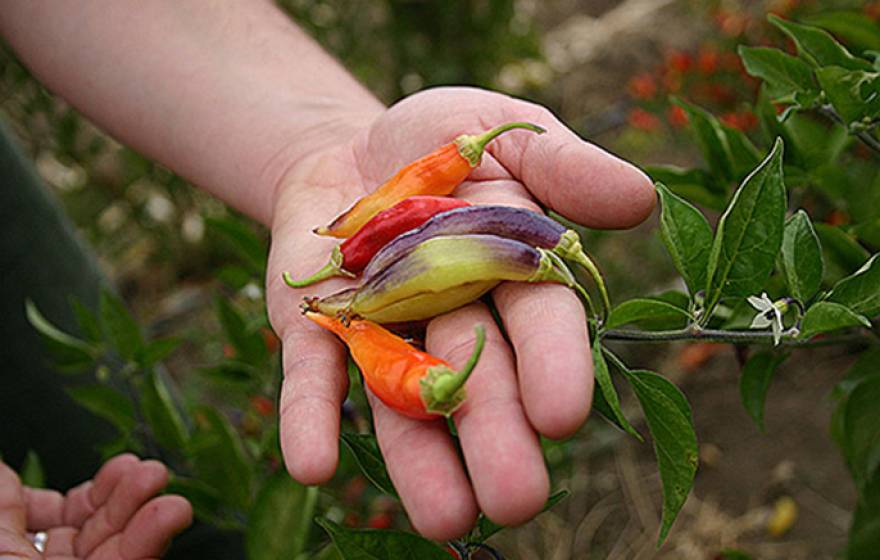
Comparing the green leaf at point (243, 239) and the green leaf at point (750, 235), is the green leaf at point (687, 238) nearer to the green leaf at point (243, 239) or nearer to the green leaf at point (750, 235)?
the green leaf at point (750, 235)

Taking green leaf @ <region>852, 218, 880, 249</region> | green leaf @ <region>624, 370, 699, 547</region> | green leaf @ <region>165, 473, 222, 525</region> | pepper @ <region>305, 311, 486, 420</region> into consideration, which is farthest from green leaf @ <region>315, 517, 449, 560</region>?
green leaf @ <region>852, 218, 880, 249</region>

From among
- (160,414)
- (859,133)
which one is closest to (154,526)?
(160,414)

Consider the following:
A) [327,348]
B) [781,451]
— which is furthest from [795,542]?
[327,348]

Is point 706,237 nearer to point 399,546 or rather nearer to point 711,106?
point 399,546

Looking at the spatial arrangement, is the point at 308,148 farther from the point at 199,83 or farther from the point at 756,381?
the point at 756,381

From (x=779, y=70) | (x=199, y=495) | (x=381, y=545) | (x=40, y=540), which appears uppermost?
(x=779, y=70)

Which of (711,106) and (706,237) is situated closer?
(706,237)
